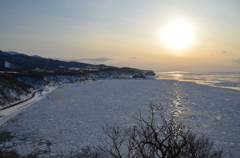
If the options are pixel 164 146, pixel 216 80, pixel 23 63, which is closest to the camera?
pixel 164 146

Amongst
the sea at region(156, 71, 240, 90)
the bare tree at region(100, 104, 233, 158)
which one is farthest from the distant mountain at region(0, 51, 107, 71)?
the bare tree at region(100, 104, 233, 158)

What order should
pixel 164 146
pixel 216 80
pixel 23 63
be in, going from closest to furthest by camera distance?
pixel 164 146
pixel 216 80
pixel 23 63

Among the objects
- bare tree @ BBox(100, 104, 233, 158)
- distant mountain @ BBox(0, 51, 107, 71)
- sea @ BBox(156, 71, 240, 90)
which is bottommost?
bare tree @ BBox(100, 104, 233, 158)

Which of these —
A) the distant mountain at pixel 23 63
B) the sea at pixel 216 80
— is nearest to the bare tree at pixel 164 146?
the sea at pixel 216 80

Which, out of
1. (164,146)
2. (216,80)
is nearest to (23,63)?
(216,80)

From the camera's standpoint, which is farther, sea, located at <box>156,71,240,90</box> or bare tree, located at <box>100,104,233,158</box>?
sea, located at <box>156,71,240,90</box>

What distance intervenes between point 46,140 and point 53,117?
623cm

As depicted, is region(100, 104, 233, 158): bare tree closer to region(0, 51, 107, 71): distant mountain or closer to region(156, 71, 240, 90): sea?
region(156, 71, 240, 90): sea

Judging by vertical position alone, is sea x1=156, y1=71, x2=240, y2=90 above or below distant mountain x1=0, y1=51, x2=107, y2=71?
below

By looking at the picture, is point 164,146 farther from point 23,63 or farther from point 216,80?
point 23,63

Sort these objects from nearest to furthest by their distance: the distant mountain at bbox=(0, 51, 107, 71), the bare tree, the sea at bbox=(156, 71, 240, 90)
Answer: the bare tree → the sea at bbox=(156, 71, 240, 90) → the distant mountain at bbox=(0, 51, 107, 71)

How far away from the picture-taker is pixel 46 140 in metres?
12.0

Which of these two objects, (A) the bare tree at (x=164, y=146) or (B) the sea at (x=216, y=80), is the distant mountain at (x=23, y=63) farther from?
(A) the bare tree at (x=164, y=146)

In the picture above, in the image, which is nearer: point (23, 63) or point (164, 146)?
point (164, 146)
